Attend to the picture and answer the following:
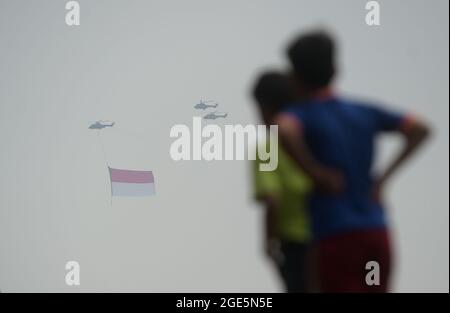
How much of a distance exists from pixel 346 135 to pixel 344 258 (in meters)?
0.29

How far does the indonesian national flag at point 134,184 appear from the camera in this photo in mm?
3242

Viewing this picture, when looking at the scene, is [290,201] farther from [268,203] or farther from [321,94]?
[321,94]

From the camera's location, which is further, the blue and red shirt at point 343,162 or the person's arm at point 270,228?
the person's arm at point 270,228

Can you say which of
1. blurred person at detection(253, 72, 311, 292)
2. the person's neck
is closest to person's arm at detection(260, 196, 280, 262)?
blurred person at detection(253, 72, 311, 292)

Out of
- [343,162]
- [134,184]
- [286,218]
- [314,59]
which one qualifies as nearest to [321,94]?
[314,59]

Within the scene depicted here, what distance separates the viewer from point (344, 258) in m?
1.77

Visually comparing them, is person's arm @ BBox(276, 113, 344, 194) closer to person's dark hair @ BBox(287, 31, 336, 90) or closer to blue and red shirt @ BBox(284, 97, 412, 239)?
blue and red shirt @ BBox(284, 97, 412, 239)

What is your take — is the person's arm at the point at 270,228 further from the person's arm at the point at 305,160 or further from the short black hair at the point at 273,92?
the short black hair at the point at 273,92

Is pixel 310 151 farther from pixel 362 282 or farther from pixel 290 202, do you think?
pixel 362 282

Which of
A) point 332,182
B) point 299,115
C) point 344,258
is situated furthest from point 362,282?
point 299,115

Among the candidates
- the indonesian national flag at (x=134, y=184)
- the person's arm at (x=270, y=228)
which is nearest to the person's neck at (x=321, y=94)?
the person's arm at (x=270, y=228)

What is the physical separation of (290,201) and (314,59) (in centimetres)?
37
